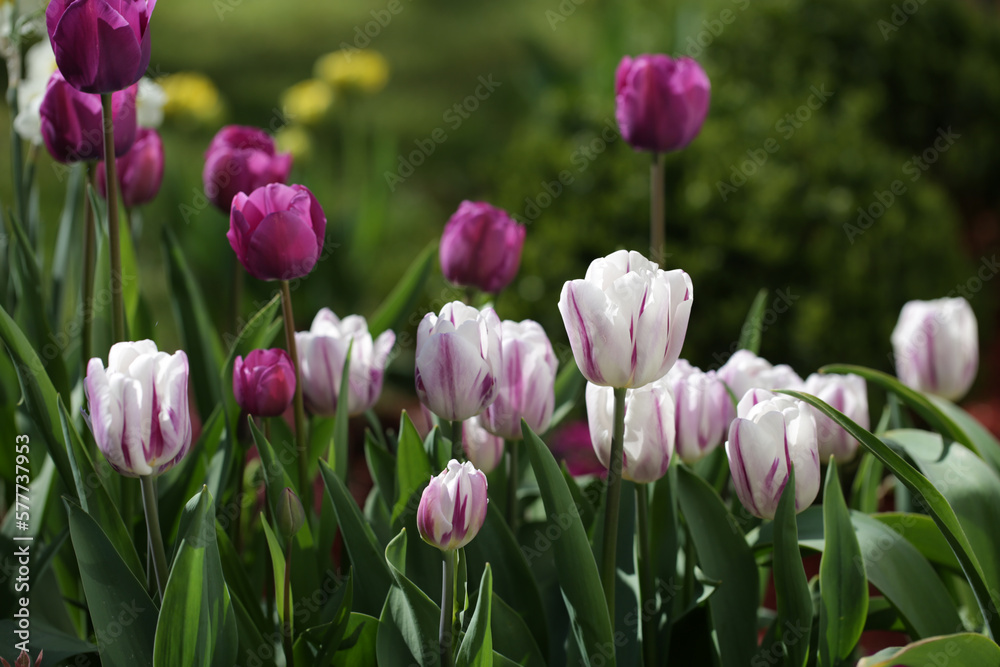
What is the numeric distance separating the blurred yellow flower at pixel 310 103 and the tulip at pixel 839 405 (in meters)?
3.31

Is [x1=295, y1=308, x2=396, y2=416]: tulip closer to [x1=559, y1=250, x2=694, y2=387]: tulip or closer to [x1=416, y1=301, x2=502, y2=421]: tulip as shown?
[x1=416, y1=301, x2=502, y2=421]: tulip

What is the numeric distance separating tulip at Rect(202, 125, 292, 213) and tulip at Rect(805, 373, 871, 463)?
80 cm

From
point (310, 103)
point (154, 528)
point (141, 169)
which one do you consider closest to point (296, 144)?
point (310, 103)

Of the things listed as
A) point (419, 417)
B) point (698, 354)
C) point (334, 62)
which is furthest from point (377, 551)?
point (334, 62)

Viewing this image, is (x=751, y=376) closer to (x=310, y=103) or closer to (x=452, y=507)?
(x=452, y=507)

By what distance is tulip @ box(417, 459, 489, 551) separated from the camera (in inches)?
34.7

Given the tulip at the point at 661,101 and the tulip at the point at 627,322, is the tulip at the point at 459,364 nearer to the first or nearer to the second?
the tulip at the point at 627,322

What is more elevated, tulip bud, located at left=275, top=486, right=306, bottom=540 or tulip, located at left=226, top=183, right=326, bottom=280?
tulip, located at left=226, top=183, right=326, bottom=280

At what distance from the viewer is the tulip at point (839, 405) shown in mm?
1262

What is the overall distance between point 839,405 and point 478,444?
493mm

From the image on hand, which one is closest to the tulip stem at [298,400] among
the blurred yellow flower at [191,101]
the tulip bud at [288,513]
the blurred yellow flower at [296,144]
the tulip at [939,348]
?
the tulip bud at [288,513]

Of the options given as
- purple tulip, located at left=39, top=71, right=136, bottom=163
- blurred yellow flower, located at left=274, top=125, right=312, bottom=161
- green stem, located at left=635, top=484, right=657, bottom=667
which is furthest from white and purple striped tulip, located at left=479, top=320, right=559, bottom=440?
blurred yellow flower, located at left=274, top=125, right=312, bottom=161

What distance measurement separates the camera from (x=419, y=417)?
419cm

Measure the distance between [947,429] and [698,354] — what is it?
196cm
